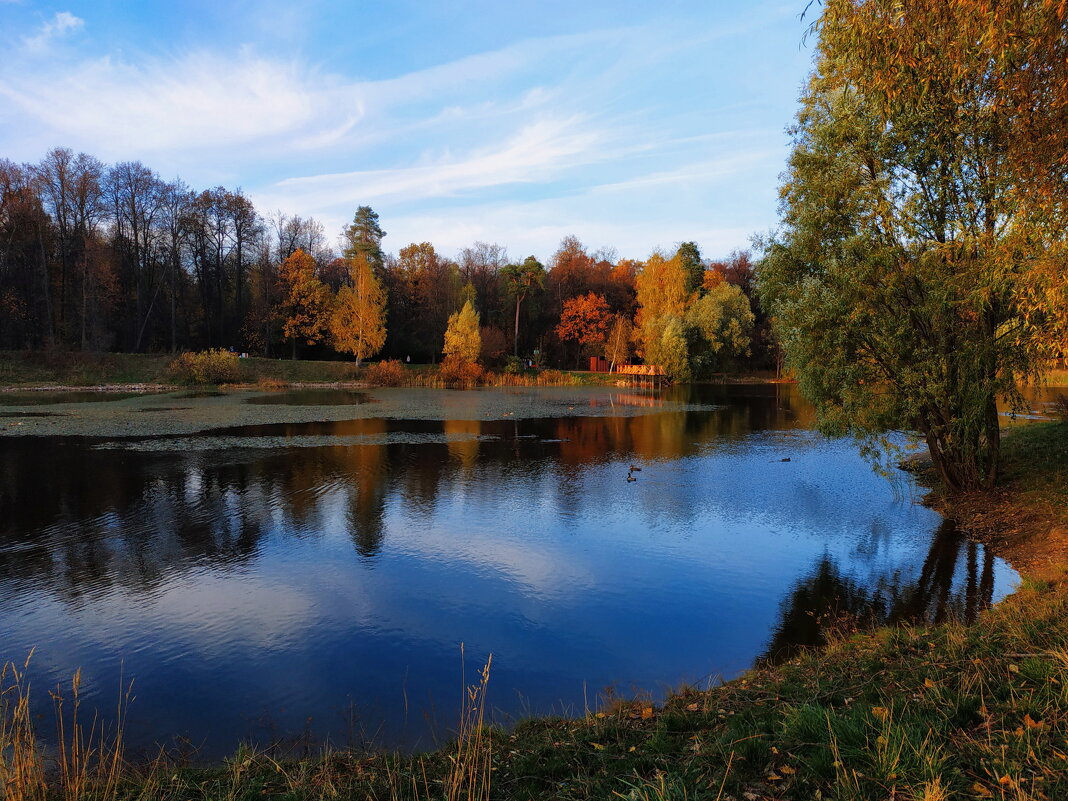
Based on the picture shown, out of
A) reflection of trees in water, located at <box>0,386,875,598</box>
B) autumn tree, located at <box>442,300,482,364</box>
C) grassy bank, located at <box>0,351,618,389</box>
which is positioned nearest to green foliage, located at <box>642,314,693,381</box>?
grassy bank, located at <box>0,351,618,389</box>

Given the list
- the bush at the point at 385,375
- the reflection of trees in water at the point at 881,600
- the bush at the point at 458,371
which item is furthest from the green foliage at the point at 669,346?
the reflection of trees in water at the point at 881,600

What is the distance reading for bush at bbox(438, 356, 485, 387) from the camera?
55.9 metres

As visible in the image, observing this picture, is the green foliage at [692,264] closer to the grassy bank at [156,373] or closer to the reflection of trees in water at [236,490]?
the grassy bank at [156,373]

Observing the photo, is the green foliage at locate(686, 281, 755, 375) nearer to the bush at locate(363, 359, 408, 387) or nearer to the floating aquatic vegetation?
the bush at locate(363, 359, 408, 387)

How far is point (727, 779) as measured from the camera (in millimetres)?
3768

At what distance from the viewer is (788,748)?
4.10 metres

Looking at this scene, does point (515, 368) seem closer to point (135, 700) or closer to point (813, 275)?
point (813, 275)

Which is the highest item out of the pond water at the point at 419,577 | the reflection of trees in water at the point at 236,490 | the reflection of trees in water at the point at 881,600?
the reflection of trees in water at the point at 236,490

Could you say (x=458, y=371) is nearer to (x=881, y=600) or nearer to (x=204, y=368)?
(x=204, y=368)

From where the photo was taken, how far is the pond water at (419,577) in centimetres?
684

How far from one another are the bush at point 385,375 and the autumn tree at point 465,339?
191 inches

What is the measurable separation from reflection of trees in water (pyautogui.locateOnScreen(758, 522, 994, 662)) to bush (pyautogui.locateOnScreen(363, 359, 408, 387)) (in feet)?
154

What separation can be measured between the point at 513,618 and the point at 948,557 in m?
8.02

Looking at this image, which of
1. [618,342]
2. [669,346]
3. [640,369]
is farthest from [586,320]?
[669,346]
